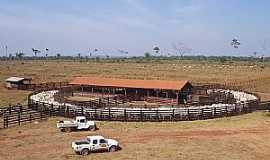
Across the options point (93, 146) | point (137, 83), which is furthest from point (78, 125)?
point (137, 83)

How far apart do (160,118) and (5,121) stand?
14.3m

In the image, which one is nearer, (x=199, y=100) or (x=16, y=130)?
(x=16, y=130)

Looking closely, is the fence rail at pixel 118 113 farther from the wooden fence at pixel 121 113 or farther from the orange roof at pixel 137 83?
the orange roof at pixel 137 83

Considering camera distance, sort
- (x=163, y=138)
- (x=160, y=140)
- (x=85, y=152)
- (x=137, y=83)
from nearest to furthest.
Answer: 1. (x=85, y=152)
2. (x=160, y=140)
3. (x=163, y=138)
4. (x=137, y=83)

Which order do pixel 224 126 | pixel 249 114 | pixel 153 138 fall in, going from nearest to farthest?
1. pixel 153 138
2. pixel 224 126
3. pixel 249 114

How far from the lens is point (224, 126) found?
1455 inches

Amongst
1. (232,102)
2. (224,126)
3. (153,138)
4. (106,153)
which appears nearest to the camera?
(106,153)

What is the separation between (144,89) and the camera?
54.5 m

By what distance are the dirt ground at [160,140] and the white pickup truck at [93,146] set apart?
398 mm

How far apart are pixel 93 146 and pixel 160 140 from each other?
601cm

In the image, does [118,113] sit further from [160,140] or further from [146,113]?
[160,140]

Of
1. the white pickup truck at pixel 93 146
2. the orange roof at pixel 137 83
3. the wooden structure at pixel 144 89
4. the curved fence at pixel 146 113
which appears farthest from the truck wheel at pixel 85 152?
the orange roof at pixel 137 83

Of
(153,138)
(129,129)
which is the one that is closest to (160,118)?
(129,129)

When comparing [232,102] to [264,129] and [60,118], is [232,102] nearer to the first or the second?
[264,129]
